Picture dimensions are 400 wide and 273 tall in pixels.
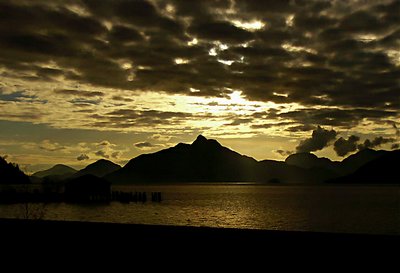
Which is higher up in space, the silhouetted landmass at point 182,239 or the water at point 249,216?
the silhouetted landmass at point 182,239

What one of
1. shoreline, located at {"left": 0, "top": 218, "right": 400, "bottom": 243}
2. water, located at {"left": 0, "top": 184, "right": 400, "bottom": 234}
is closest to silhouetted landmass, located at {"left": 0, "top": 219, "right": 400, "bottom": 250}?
shoreline, located at {"left": 0, "top": 218, "right": 400, "bottom": 243}

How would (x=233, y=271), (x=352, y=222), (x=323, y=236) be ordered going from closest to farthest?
(x=233, y=271)
(x=323, y=236)
(x=352, y=222)

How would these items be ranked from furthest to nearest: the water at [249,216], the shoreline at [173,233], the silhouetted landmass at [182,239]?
the water at [249,216] < the shoreline at [173,233] < the silhouetted landmass at [182,239]

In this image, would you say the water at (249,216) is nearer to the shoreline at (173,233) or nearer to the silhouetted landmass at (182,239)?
the shoreline at (173,233)

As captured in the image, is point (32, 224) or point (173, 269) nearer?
point (173, 269)

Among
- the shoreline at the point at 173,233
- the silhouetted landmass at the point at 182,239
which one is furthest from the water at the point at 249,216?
the silhouetted landmass at the point at 182,239

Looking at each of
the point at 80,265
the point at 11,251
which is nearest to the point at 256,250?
the point at 80,265

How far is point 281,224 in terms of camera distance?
53.4 metres

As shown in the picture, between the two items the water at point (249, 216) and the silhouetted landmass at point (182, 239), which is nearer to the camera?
the silhouetted landmass at point (182, 239)

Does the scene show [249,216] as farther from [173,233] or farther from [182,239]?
[182,239]

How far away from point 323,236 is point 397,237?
1454mm

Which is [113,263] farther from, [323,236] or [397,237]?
[397,237]

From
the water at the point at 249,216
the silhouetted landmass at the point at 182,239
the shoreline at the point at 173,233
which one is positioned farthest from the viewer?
the water at the point at 249,216

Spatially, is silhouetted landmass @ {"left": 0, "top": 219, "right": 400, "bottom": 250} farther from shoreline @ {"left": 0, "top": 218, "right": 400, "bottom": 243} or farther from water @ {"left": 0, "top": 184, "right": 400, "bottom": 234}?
water @ {"left": 0, "top": 184, "right": 400, "bottom": 234}
